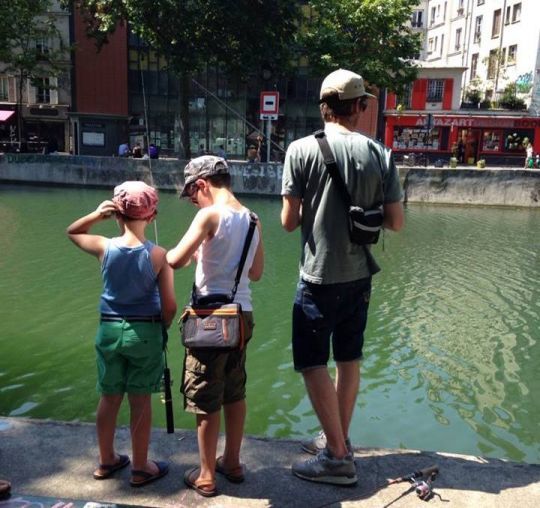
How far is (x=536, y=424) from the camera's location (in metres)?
5.13

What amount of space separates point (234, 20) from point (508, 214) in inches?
645

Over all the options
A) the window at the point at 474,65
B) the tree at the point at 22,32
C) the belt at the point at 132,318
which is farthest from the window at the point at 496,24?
the belt at the point at 132,318

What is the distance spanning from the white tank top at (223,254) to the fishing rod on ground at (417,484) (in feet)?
3.73

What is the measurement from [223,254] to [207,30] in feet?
95.6

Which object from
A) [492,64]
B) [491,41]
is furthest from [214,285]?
[491,41]

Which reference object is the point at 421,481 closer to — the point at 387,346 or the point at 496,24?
the point at 387,346

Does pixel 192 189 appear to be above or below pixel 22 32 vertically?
below

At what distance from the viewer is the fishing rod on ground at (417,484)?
3051 millimetres

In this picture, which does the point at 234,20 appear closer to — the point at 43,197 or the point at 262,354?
the point at 43,197

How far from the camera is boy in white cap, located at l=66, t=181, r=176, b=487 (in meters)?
3.06

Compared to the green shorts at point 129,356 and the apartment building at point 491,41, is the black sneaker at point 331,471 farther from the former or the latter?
the apartment building at point 491,41

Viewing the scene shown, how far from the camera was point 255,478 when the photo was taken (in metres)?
3.23

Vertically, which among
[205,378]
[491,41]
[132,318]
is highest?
[491,41]

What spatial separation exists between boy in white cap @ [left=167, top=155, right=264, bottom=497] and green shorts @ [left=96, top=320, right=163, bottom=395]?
199 mm
